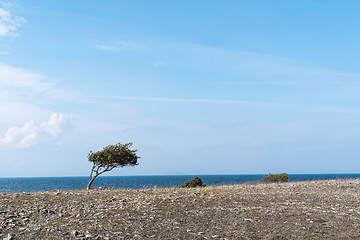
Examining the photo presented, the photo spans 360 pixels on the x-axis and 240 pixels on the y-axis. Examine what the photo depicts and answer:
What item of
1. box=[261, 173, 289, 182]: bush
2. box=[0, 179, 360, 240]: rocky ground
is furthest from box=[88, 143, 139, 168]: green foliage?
box=[261, 173, 289, 182]: bush

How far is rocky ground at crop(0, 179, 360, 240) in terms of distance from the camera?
14289 mm

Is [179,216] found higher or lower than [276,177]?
lower

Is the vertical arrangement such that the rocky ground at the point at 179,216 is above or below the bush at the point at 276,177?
below

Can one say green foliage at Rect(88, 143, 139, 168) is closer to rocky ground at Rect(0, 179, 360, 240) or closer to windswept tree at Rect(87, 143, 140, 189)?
windswept tree at Rect(87, 143, 140, 189)

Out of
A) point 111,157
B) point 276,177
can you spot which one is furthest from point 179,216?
point 276,177

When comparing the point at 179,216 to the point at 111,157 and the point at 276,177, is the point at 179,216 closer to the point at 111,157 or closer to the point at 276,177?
the point at 111,157

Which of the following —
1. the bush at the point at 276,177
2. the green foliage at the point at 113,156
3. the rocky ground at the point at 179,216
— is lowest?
the rocky ground at the point at 179,216

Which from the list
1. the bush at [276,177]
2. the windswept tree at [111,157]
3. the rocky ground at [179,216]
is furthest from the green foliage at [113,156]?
the bush at [276,177]

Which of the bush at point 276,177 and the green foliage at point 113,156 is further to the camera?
the bush at point 276,177

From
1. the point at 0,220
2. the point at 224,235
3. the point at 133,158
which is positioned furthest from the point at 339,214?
the point at 133,158

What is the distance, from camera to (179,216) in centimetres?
1716

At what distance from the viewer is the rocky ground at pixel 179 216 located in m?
14.3

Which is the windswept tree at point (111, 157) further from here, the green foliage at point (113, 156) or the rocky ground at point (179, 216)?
the rocky ground at point (179, 216)

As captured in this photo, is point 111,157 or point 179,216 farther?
point 111,157
